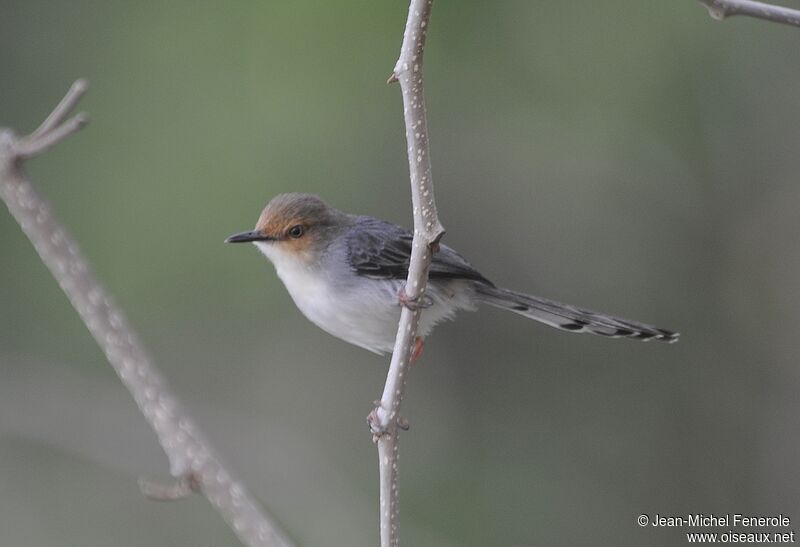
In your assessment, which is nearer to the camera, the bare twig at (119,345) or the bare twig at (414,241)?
the bare twig at (119,345)

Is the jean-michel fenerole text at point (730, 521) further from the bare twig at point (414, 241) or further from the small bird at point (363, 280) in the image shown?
the bare twig at point (414, 241)

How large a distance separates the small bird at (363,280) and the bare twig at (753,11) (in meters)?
2.18

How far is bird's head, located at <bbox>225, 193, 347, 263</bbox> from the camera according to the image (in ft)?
17.7

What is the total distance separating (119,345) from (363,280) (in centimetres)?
280

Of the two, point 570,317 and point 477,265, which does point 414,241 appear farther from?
point 477,265

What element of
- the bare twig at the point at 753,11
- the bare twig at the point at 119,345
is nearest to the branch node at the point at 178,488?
the bare twig at the point at 119,345

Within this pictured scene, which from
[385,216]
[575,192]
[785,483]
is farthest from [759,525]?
[385,216]

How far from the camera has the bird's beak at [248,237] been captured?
5.07 meters

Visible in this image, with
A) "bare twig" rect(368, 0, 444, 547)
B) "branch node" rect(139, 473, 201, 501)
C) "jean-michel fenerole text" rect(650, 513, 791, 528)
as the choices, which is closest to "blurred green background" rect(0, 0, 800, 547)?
"jean-michel fenerole text" rect(650, 513, 791, 528)

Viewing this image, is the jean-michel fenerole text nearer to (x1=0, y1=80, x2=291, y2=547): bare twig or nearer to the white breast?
the white breast

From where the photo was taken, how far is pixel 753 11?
10.2 feet

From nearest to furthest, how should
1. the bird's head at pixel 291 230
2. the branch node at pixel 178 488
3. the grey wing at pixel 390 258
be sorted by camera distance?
the branch node at pixel 178 488 < the grey wing at pixel 390 258 < the bird's head at pixel 291 230

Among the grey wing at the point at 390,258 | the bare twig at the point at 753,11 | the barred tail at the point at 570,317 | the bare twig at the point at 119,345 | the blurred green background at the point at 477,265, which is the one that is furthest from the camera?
the blurred green background at the point at 477,265

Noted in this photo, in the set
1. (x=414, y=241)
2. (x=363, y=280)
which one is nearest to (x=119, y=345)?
(x=414, y=241)
